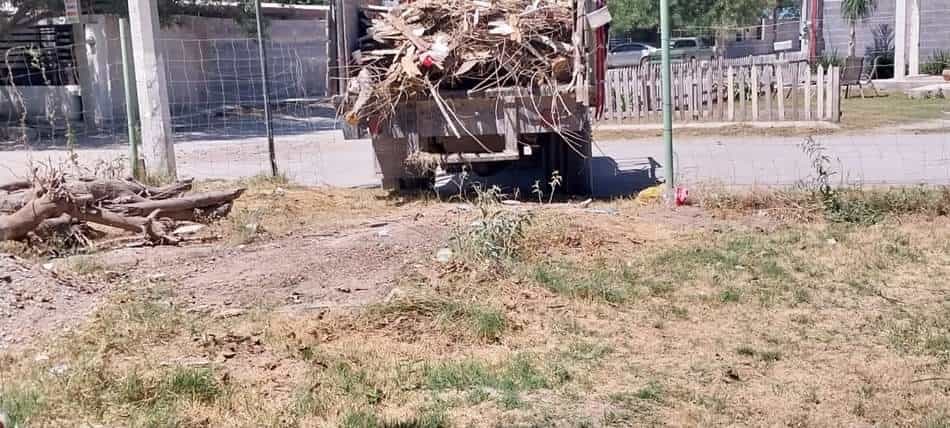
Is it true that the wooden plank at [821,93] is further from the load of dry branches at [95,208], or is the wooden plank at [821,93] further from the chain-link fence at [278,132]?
the load of dry branches at [95,208]

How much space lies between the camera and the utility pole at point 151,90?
11578mm

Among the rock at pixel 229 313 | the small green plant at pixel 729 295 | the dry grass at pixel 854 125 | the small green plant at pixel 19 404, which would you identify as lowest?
the small green plant at pixel 729 295

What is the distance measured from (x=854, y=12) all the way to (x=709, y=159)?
23.1 m

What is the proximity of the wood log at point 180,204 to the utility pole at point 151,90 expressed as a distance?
10.0 ft

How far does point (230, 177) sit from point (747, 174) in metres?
6.59

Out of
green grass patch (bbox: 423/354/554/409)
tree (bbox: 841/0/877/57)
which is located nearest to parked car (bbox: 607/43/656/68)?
tree (bbox: 841/0/877/57)

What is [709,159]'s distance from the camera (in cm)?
1313

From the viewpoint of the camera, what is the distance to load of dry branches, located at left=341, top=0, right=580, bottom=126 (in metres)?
9.73

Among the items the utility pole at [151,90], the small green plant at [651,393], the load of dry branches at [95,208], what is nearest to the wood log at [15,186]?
the load of dry branches at [95,208]

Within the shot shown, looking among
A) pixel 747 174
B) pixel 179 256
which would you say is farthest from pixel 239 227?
pixel 747 174

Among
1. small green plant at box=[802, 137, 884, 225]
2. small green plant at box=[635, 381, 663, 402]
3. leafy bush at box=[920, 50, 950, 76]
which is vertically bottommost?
small green plant at box=[635, 381, 663, 402]

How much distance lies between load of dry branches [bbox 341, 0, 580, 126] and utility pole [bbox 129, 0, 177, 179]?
286cm

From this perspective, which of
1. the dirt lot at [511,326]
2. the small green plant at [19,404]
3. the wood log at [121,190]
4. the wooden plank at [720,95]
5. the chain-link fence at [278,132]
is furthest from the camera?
the wooden plank at [720,95]

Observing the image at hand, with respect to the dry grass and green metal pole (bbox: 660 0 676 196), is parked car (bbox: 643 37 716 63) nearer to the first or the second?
the dry grass
